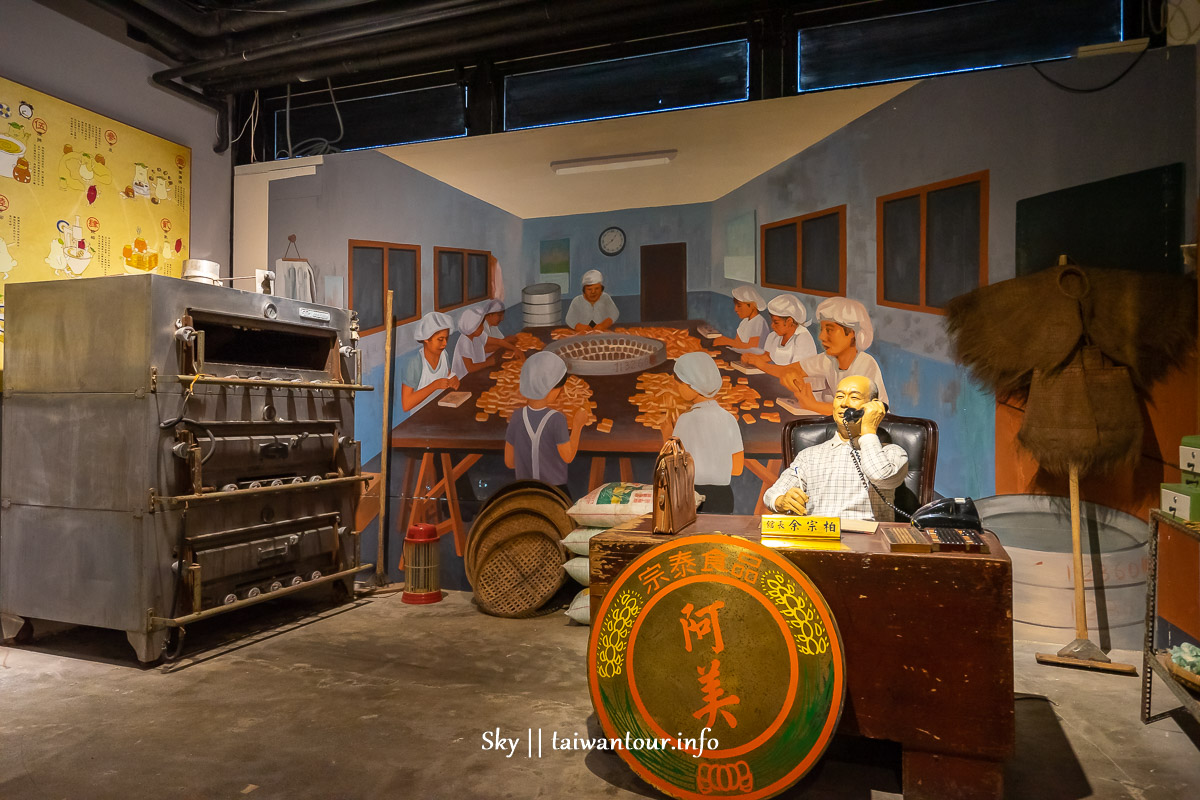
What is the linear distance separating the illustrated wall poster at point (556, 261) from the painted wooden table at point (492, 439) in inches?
13.9

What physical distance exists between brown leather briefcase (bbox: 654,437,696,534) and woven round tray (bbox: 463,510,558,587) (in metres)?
2.15

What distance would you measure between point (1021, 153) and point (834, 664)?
3382mm

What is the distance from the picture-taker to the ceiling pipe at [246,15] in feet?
16.9

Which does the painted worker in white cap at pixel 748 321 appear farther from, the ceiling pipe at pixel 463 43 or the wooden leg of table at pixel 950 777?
the wooden leg of table at pixel 950 777

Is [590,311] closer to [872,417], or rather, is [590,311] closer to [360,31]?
[872,417]

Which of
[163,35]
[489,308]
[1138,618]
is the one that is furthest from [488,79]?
[1138,618]

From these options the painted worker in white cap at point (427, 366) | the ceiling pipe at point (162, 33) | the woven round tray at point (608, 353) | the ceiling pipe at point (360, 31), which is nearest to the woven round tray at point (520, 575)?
the woven round tray at point (608, 353)

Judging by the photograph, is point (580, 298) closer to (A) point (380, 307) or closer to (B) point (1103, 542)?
(A) point (380, 307)

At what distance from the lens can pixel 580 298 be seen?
5.11m

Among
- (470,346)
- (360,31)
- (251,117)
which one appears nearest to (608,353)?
(470,346)

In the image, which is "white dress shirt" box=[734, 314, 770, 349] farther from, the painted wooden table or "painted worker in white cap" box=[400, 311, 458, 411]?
"painted worker in white cap" box=[400, 311, 458, 411]

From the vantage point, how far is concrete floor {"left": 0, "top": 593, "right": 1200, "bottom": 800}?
8.26 ft

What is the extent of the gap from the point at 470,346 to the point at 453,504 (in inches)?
44.4

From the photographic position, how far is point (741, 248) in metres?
4.80
